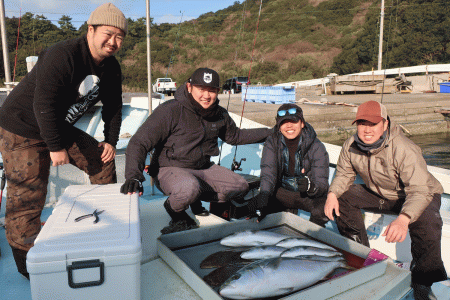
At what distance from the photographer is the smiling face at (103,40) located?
240 cm

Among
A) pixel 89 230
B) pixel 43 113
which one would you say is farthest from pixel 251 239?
pixel 43 113

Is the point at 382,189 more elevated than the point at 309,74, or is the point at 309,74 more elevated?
the point at 309,74

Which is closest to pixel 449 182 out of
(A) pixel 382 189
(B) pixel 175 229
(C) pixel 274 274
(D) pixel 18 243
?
(A) pixel 382 189

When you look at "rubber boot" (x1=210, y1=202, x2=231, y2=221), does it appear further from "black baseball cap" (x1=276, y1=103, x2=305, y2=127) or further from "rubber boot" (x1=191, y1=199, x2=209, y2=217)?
"black baseball cap" (x1=276, y1=103, x2=305, y2=127)

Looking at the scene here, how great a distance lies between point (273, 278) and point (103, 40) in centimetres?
193

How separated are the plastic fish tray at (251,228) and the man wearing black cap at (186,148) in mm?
365

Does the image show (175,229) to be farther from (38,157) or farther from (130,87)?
(130,87)

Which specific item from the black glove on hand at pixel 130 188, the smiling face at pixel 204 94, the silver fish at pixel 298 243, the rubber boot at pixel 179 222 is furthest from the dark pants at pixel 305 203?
the black glove on hand at pixel 130 188

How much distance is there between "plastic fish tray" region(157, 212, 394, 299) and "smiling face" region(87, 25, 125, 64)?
1404mm

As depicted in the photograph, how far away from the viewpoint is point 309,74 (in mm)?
37906

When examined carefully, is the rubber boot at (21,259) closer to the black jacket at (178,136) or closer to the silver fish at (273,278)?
the black jacket at (178,136)

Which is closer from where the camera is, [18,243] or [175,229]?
[18,243]

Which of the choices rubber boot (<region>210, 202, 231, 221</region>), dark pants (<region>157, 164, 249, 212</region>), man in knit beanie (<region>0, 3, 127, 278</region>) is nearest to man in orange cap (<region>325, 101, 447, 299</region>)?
dark pants (<region>157, 164, 249, 212</region>)

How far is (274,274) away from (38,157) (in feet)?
6.22
